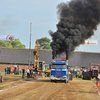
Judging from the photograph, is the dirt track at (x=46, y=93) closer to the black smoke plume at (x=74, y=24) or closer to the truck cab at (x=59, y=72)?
the truck cab at (x=59, y=72)

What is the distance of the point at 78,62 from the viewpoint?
7300 centimetres

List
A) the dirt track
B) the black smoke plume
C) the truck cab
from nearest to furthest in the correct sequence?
the dirt track → the truck cab → the black smoke plume

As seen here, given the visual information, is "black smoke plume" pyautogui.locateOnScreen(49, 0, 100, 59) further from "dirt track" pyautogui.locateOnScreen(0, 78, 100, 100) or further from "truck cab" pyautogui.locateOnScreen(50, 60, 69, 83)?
"dirt track" pyautogui.locateOnScreen(0, 78, 100, 100)

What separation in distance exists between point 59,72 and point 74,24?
13.7 metres

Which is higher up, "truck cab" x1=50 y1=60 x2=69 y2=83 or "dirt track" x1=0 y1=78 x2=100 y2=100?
"truck cab" x1=50 y1=60 x2=69 y2=83

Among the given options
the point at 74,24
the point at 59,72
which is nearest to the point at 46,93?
the point at 59,72

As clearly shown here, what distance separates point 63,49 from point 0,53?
1680 inches

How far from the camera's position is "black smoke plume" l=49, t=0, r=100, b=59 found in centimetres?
3500

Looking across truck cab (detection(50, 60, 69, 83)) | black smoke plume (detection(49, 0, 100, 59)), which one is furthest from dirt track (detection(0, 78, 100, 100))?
black smoke plume (detection(49, 0, 100, 59))

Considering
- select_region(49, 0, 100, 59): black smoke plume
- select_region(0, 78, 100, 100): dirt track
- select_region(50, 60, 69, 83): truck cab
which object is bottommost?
select_region(0, 78, 100, 100): dirt track

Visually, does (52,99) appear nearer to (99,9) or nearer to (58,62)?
(58,62)

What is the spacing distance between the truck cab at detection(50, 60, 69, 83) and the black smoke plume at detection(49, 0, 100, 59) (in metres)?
6.81

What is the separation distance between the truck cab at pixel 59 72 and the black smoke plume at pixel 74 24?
6814 mm

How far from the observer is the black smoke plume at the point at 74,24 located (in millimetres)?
35000
